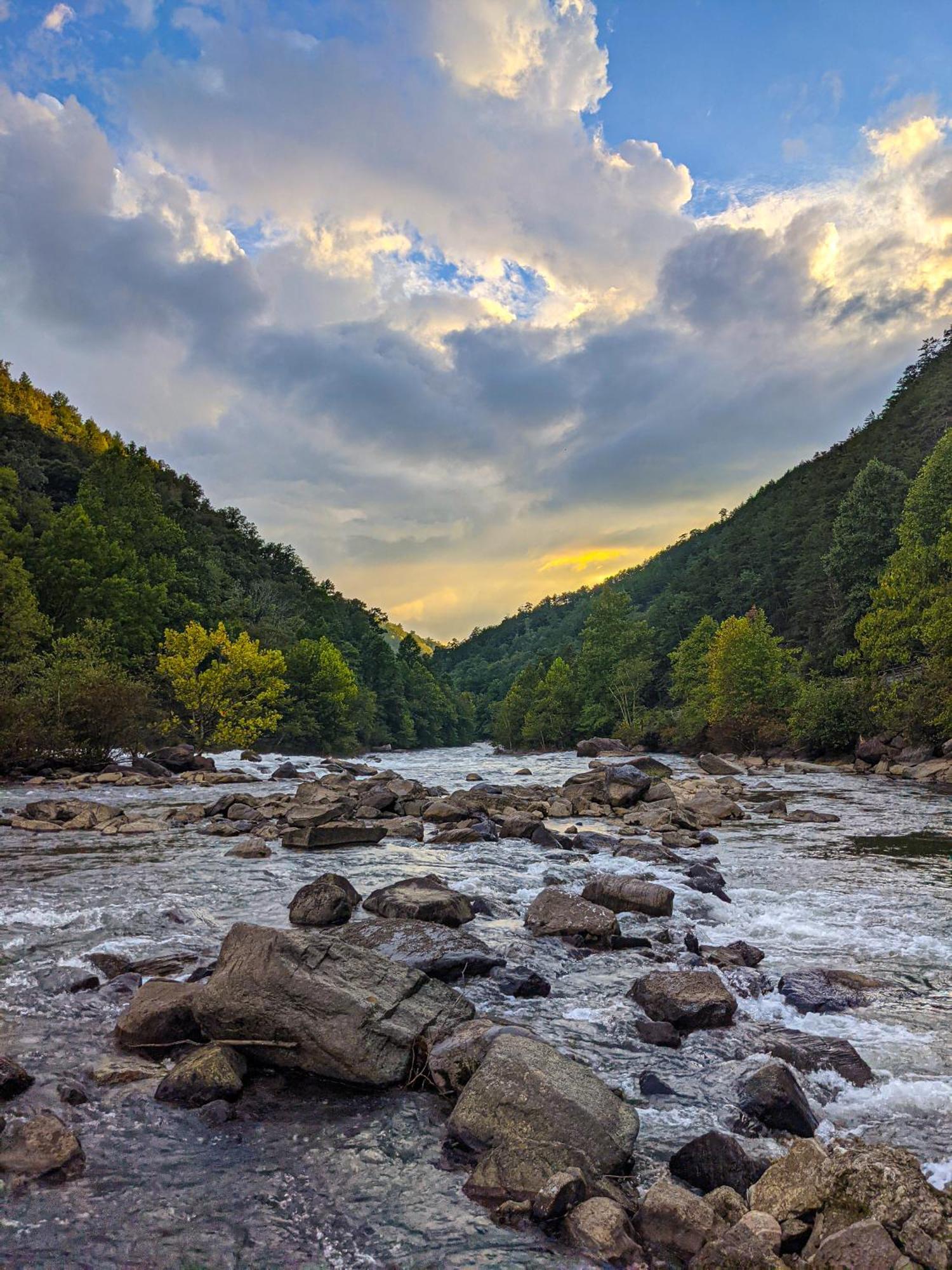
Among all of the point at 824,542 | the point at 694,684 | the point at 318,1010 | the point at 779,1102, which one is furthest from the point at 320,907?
the point at 824,542

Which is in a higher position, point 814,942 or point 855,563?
point 855,563

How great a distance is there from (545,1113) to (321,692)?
77.3 m

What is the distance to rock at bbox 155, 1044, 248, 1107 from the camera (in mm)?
5965

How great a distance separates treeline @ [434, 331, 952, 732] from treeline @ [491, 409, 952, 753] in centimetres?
39

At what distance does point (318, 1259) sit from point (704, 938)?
26.6 feet

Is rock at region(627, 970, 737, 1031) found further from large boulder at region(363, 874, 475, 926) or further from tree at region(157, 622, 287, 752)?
tree at region(157, 622, 287, 752)

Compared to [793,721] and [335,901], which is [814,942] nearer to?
[335,901]

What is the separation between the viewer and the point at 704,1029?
7660 mm

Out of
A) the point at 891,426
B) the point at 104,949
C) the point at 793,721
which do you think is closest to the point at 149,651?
the point at 793,721

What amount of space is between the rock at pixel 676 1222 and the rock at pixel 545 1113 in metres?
0.59

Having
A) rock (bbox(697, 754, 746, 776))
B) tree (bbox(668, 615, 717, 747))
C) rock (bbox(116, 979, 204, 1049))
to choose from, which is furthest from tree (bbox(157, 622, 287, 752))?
rock (bbox(116, 979, 204, 1049))

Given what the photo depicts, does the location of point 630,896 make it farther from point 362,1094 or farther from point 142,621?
point 142,621

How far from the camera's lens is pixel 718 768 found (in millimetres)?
45625

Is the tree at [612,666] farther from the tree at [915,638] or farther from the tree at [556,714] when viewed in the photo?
the tree at [915,638]
